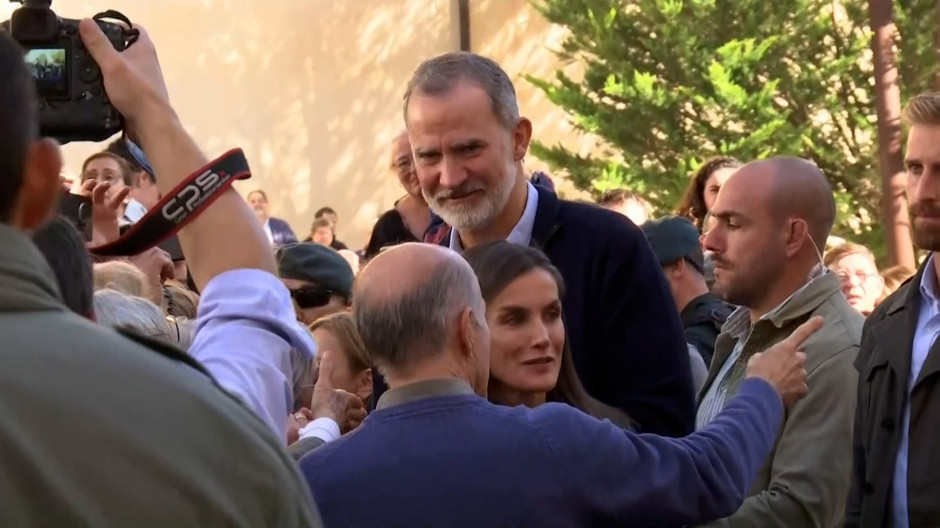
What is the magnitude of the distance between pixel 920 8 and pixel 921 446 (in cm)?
1252

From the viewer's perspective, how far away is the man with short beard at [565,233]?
11.9 ft

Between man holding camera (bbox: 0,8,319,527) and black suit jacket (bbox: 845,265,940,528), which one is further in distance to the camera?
black suit jacket (bbox: 845,265,940,528)

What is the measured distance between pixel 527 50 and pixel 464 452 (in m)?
17.4

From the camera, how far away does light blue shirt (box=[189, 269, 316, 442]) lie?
6.81 ft

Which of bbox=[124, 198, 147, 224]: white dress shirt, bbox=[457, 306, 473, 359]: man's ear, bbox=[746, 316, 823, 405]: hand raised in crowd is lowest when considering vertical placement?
bbox=[124, 198, 147, 224]: white dress shirt

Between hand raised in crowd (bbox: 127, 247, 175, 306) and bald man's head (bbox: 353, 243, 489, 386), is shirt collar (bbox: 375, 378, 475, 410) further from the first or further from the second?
hand raised in crowd (bbox: 127, 247, 175, 306)

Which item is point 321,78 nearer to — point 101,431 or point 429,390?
point 429,390

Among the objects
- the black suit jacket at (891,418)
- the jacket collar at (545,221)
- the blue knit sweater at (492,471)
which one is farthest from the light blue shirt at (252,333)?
the black suit jacket at (891,418)

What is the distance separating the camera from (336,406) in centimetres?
388

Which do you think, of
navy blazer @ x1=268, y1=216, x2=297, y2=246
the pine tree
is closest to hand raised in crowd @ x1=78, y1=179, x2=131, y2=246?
navy blazer @ x1=268, y1=216, x2=297, y2=246

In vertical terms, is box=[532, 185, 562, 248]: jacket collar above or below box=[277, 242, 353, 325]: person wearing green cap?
above

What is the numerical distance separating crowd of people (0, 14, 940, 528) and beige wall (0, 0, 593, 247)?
13418 mm

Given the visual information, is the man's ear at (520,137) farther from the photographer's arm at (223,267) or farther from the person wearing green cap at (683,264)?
the person wearing green cap at (683,264)

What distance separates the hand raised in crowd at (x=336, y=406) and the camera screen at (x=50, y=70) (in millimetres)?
1644
